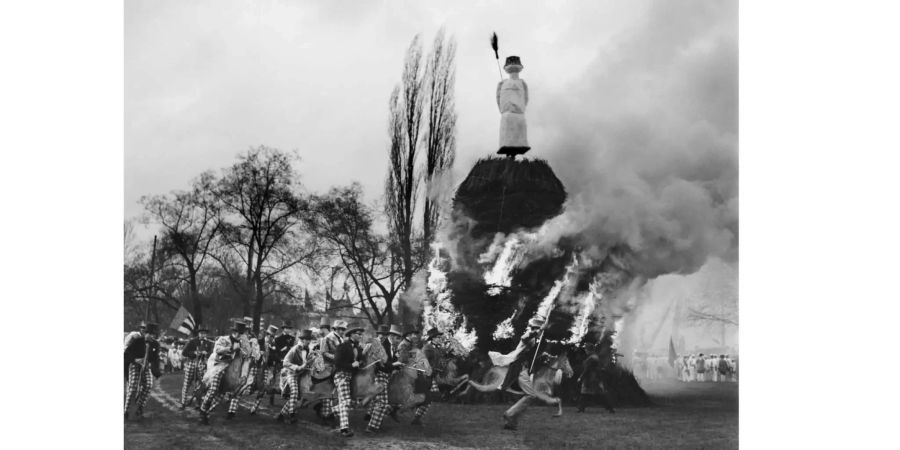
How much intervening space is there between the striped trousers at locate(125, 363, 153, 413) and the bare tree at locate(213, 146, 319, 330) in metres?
1.82

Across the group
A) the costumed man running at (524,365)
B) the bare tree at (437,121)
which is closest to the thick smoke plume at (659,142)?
the costumed man running at (524,365)

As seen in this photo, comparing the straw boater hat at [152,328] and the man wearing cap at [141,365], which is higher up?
the straw boater hat at [152,328]

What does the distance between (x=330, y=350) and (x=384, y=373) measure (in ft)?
2.96

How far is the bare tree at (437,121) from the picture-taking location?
12695 mm

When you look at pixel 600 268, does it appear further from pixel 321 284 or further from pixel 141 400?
pixel 141 400

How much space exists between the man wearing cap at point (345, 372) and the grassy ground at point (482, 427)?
7.8 inches

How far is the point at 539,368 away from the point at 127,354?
255 inches

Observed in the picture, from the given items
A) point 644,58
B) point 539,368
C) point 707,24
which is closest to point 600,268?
point 539,368

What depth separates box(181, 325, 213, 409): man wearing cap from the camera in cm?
1240

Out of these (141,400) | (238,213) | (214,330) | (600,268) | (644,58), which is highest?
(644,58)

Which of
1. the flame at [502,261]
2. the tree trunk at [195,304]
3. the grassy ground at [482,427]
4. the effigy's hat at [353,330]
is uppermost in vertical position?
the flame at [502,261]

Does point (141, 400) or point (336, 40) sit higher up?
point (336, 40)

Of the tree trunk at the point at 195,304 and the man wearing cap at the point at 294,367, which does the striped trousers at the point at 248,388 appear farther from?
the tree trunk at the point at 195,304

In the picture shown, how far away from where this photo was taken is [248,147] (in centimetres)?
1255
